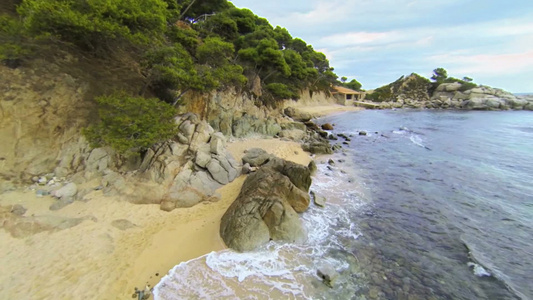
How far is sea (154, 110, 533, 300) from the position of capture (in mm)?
6137

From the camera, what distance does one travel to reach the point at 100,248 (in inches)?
279

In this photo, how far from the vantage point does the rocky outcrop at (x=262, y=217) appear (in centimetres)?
757

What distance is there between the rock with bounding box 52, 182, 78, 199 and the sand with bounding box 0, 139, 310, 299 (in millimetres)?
307

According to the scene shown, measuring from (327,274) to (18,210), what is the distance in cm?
1104

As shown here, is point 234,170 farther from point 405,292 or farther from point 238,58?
point 238,58

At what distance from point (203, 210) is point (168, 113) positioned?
483 centimetres

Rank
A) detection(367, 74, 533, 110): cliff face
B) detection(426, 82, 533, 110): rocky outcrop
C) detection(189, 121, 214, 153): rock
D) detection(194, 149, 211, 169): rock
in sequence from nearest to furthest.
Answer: detection(194, 149, 211, 169): rock < detection(189, 121, 214, 153): rock < detection(426, 82, 533, 110): rocky outcrop < detection(367, 74, 533, 110): cliff face

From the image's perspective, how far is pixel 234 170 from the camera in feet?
40.4

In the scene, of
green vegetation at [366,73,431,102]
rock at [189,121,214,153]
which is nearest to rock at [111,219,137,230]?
rock at [189,121,214,153]

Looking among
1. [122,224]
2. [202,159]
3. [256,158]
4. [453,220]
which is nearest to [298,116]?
[256,158]

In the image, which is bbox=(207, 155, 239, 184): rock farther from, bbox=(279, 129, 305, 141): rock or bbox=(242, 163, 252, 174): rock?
bbox=(279, 129, 305, 141): rock

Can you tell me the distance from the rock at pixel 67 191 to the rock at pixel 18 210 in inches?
37.7

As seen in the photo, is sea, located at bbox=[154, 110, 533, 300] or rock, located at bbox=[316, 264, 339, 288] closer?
sea, located at bbox=[154, 110, 533, 300]

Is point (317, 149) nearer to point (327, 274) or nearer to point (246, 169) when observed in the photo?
point (246, 169)
